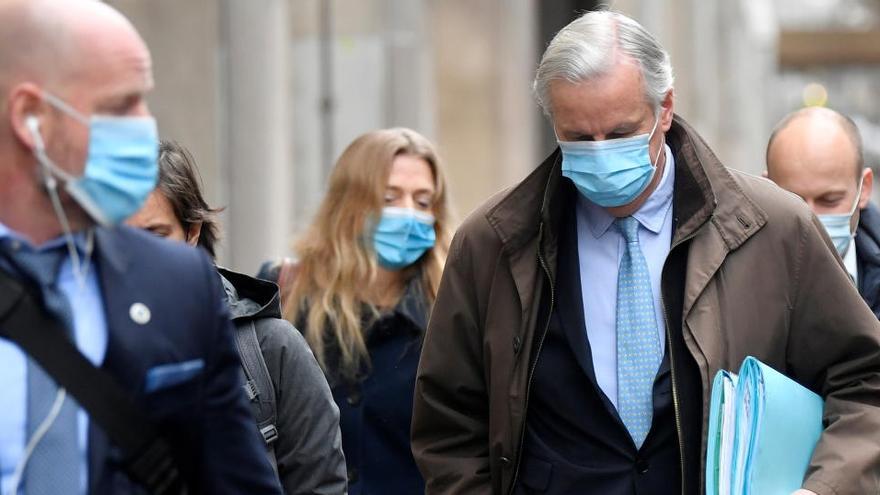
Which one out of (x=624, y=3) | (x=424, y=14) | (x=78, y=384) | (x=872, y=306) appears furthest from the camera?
(x=624, y=3)

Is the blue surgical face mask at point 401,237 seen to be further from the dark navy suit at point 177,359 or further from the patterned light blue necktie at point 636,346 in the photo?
the dark navy suit at point 177,359

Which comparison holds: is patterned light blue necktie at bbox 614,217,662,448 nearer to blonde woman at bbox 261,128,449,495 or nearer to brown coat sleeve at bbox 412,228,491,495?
brown coat sleeve at bbox 412,228,491,495

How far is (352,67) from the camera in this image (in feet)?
38.4

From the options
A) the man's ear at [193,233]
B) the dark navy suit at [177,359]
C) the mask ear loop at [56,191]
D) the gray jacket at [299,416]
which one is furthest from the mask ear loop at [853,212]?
the mask ear loop at [56,191]

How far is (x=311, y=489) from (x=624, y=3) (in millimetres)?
20932

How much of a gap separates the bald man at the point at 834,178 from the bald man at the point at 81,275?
119 inches

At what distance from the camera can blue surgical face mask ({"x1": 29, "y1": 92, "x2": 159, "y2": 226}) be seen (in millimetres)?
2590

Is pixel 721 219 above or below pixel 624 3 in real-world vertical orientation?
above

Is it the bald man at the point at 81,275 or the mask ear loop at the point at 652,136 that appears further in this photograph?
the mask ear loop at the point at 652,136

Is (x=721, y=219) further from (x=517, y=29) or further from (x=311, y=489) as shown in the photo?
(x=517, y=29)

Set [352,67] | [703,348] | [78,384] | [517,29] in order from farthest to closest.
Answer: [517,29]
[352,67]
[703,348]
[78,384]

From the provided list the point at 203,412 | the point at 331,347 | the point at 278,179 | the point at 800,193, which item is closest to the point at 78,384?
the point at 203,412

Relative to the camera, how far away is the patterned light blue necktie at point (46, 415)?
2510mm

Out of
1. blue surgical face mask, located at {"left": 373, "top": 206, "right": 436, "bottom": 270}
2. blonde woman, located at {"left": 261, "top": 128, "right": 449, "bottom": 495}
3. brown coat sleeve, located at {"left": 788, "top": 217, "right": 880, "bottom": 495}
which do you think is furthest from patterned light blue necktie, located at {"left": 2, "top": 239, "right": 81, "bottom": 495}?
blue surgical face mask, located at {"left": 373, "top": 206, "right": 436, "bottom": 270}
